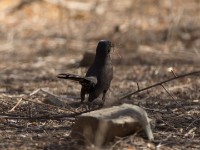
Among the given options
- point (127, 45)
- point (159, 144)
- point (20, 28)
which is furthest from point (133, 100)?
point (20, 28)

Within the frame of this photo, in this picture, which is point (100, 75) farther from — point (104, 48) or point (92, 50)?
point (92, 50)

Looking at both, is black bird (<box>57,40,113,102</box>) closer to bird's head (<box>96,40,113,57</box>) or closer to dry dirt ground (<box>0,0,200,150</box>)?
bird's head (<box>96,40,113,57</box>)

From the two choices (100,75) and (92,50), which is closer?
(100,75)

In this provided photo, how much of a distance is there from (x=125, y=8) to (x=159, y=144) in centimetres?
890

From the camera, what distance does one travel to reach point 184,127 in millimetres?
4641

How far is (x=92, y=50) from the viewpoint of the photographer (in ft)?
31.4

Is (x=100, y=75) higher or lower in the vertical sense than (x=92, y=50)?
higher

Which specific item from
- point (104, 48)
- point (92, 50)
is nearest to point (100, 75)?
point (104, 48)

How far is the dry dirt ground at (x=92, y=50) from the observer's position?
445 centimetres

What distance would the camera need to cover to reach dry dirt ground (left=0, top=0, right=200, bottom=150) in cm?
445

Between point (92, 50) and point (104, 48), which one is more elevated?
point (104, 48)

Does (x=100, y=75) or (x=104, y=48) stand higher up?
(x=104, y=48)

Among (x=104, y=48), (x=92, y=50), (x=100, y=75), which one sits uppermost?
(x=104, y=48)

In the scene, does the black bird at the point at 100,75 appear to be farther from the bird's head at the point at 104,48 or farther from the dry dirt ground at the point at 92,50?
the dry dirt ground at the point at 92,50
